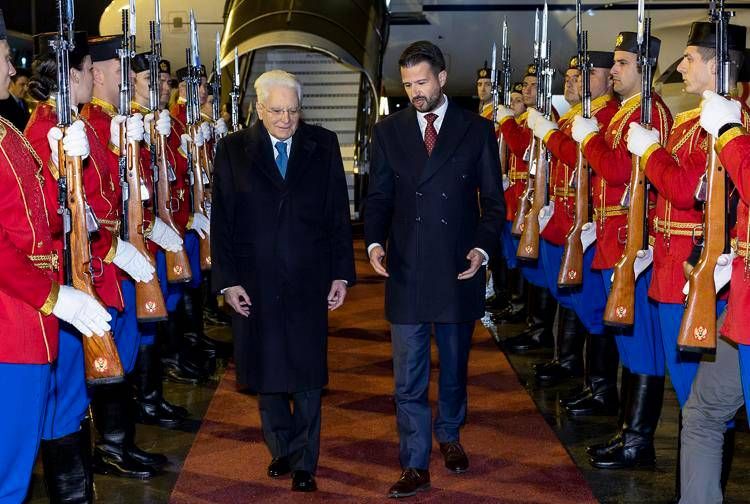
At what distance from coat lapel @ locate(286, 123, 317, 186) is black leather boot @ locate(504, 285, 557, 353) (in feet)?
9.68

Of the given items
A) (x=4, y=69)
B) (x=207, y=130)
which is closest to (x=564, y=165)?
(x=207, y=130)

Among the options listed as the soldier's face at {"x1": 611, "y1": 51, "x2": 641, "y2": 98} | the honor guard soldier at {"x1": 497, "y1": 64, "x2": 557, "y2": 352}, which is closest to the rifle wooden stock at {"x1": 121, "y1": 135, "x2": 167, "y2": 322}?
the soldier's face at {"x1": 611, "y1": 51, "x2": 641, "y2": 98}

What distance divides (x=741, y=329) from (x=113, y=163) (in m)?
2.34

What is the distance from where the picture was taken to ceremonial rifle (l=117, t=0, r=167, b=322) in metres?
3.84

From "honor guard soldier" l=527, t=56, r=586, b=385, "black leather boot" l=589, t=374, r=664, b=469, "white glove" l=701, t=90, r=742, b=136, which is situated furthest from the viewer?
"honor guard soldier" l=527, t=56, r=586, b=385

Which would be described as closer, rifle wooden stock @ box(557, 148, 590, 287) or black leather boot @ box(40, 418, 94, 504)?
black leather boot @ box(40, 418, 94, 504)

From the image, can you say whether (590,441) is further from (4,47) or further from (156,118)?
(4,47)

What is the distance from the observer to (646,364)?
13.2 feet

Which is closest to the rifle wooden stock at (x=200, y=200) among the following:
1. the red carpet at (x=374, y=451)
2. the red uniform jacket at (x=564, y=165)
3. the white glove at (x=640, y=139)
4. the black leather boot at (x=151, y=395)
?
the red carpet at (x=374, y=451)

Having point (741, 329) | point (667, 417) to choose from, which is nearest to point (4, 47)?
point (741, 329)

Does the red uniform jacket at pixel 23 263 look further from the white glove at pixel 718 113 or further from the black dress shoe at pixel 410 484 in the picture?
the white glove at pixel 718 113

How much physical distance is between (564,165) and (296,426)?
7.57ft

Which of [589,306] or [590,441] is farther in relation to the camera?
[589,306]

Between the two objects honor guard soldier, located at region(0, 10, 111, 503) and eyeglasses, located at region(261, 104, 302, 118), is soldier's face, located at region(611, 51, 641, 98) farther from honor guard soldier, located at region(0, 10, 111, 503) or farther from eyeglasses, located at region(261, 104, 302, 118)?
honor guard soldier, located at region(0, 10, 111, 503)
